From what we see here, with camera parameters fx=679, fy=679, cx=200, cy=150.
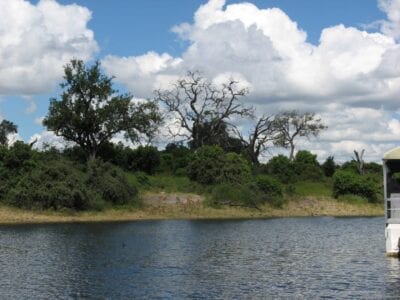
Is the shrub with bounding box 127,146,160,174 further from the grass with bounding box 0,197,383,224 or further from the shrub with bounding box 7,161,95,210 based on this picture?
the shrub with bounding box 7,161,95,210

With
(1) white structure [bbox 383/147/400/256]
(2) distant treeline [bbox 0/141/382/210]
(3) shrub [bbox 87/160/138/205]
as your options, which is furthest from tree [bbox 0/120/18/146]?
(1) white structure [bbox 383/147/400/256]

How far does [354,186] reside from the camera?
100 meters

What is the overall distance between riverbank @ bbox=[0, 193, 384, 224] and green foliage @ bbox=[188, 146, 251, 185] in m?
5.14

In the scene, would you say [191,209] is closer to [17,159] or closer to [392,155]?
[17,159]

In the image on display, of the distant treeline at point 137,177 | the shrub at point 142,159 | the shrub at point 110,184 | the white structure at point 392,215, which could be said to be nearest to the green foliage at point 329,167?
the distant treeline at point 137,177

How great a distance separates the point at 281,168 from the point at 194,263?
71675 mm

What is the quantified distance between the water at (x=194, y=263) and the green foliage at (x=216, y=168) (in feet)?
95.0

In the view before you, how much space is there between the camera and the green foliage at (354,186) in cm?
10012

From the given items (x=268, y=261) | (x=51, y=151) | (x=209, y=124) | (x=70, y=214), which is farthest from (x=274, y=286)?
(x=209, y=124)

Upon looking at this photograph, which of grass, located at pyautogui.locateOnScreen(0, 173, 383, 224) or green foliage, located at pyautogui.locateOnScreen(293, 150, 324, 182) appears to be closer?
grass, located at pyautogui.locateOnScreen(0, 173, 383, 224)

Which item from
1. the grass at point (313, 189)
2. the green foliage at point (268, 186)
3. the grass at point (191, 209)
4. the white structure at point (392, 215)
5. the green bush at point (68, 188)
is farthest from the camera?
the grass at point (313, 189)

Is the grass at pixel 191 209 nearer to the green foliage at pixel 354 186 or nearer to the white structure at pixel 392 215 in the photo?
the green foliage at pixel 354 186

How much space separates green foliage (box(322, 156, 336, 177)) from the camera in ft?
401

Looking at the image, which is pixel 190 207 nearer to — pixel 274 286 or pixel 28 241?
pixel 28 241
